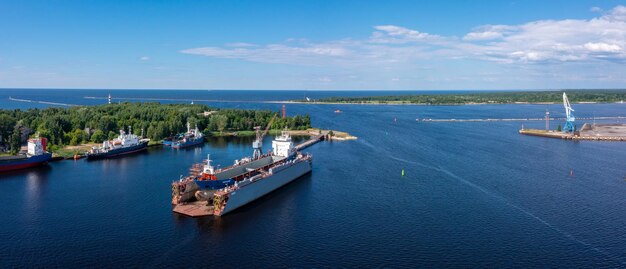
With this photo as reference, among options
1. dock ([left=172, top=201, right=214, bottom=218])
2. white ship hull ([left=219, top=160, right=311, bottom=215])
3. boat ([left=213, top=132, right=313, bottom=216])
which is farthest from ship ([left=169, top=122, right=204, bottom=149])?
dock ([left=172, top=201, right=214, bottom=218])

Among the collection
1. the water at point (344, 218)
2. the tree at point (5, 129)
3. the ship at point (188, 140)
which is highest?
the tree at point (5, 129)

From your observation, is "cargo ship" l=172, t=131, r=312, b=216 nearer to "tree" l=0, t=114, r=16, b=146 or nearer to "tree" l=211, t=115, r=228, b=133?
"tree" l=0, t=114, r=16, b=146

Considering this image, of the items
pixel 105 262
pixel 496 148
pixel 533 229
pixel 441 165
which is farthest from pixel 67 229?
pixel 496 148

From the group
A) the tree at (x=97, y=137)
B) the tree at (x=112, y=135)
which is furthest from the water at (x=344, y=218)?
the tree at (x=112, y=135)

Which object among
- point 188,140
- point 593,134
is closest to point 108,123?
point 188,140

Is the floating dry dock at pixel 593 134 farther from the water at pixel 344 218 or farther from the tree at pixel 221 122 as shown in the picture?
the tree at pixel 221 122

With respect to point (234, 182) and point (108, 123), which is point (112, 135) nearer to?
point (108, 123)
